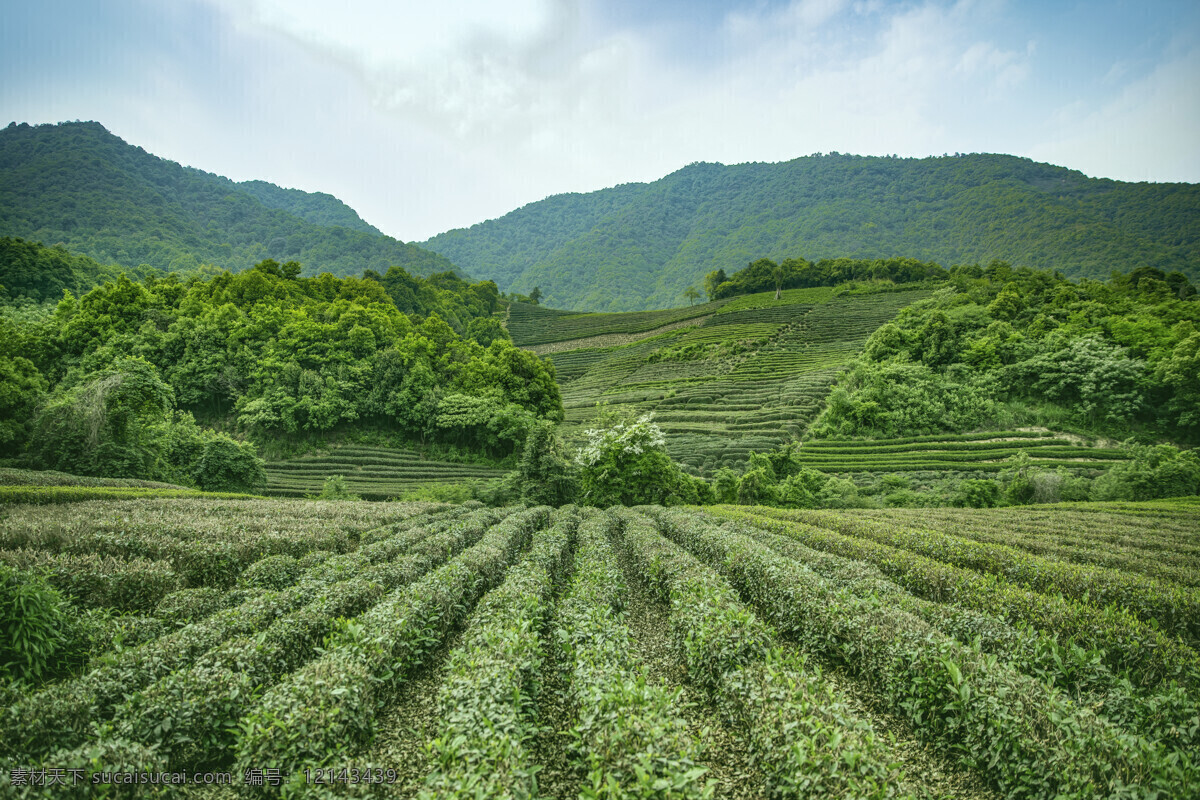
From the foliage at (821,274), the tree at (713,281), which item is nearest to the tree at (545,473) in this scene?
the foliage at (821,274)

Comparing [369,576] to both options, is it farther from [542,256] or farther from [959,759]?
[542,256]

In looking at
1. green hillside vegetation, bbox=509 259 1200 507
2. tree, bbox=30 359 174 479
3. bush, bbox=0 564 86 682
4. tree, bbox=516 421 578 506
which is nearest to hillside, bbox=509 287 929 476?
green hillside vegetation, bbox=509 259 1200 507

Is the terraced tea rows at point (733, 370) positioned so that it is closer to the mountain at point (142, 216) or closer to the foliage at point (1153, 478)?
the foliage at point (1153, 478)

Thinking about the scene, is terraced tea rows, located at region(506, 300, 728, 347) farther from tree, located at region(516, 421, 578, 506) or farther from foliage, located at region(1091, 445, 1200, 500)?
foliage, located at region(1091, 445, 1200, 500)

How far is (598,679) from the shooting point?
525 centimetres

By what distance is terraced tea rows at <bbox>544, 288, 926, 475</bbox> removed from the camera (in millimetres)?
46219

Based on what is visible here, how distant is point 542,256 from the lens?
18550 cm

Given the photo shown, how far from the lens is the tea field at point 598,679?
4098mm

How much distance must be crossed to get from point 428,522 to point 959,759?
17.3 meters

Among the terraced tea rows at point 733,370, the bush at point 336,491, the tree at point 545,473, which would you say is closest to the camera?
the bush at point 336,491

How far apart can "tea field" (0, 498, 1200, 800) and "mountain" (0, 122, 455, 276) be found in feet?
342

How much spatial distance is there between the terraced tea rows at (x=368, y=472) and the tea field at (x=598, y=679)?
2559 centimetres

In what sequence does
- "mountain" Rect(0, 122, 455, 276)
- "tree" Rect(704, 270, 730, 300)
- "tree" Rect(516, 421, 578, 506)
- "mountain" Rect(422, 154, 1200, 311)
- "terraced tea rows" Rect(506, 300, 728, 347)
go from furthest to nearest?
1. "tree" Rect(704, 270, 730, 300)
2. "mountain" Rect(422, 154, 1200, 311)
3. "terraced tea rows" Rect(506, 300, 728, 347)
4. "mountain" Rect(0, 122, 455, 276)
5. "tree" Rect(516, 421, 578, 506)

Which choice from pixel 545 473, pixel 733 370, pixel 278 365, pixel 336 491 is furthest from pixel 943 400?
pixel 278 365
